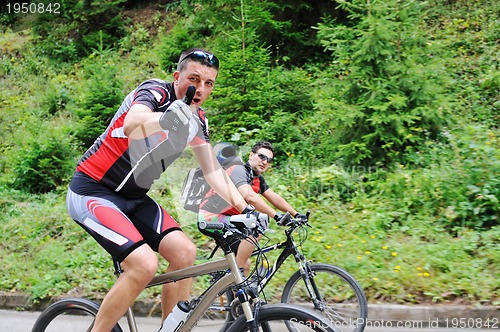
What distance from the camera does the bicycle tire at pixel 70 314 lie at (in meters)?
3.59

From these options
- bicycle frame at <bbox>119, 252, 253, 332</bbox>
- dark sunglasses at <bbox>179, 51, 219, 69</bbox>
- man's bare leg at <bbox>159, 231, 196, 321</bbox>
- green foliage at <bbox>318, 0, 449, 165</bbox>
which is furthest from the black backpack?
green foliage at <bbox>318, 0, 449, 165</bbox>

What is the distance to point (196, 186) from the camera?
502cm

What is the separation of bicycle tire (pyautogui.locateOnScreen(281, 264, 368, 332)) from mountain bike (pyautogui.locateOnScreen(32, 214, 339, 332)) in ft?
6.56

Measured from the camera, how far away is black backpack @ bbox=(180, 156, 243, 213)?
4914 mm

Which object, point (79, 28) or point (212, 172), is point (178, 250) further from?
point (79, 28)

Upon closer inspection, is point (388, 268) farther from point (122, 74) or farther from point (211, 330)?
point (122, 74)

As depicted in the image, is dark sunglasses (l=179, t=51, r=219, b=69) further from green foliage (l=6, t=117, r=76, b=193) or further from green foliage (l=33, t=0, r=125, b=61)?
green foliage (l=33, t=0, r=125, b=61)

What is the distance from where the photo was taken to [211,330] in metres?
4.77

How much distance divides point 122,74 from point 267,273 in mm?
10606

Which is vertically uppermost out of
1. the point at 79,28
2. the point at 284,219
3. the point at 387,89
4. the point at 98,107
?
the point at 284,219

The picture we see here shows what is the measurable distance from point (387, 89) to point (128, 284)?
242 inches

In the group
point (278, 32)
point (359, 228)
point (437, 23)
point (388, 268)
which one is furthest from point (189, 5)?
point (388, 268)

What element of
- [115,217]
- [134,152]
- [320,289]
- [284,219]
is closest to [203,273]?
[115,217]

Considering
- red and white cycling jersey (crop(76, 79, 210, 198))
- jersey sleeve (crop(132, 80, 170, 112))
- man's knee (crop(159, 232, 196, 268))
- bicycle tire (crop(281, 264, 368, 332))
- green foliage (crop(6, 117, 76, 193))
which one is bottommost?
green foliage (crop(6, 117, 76, 193))
